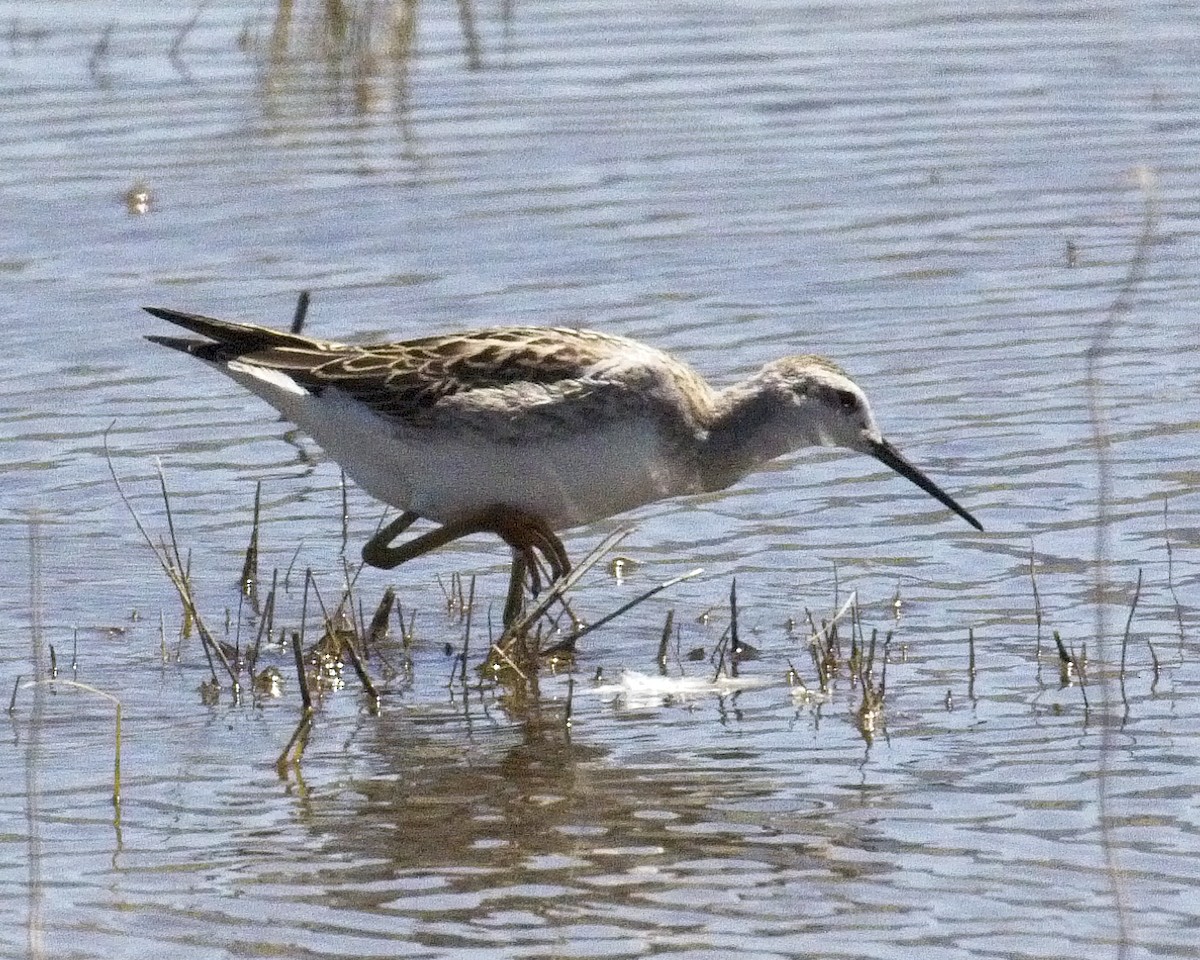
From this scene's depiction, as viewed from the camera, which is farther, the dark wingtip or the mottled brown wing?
the dark wingtip

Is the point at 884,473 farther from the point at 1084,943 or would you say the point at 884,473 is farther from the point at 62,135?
the point at 62,135

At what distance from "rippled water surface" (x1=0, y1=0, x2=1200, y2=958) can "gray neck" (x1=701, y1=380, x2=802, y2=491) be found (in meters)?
0.45

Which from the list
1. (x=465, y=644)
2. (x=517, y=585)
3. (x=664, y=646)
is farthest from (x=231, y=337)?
(x=664, y=646)

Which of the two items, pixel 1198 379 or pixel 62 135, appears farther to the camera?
pixel 62 135

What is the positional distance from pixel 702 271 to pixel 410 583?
156 inches

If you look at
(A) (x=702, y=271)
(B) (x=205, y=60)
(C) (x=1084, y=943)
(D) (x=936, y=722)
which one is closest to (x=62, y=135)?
(B) (x=205, y=60)

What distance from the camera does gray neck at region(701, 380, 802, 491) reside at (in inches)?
325

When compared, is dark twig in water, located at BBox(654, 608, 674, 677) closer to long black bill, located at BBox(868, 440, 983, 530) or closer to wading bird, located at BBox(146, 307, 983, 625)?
wading bird, located at BBox(146, 307, 983, 625)

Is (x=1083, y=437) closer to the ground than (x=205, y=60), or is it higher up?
closer to the ground

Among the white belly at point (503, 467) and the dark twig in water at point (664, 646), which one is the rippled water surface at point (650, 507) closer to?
the dark twig in water at point (664, 646)

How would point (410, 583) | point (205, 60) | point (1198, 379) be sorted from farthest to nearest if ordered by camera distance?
1. point (205, 60)
2. point (1198, 379)
3. point (410, 583)

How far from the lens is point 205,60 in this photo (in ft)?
55.5

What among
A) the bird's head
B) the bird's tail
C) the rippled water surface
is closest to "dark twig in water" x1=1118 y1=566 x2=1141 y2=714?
the rippled water surface

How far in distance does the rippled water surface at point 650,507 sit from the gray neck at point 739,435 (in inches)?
17.7
